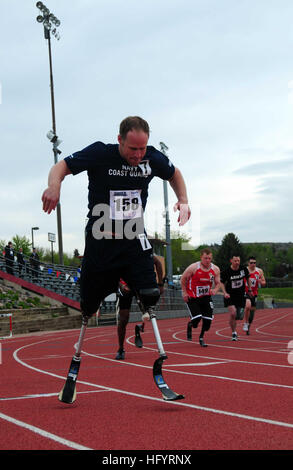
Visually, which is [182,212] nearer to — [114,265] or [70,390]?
[114,265]

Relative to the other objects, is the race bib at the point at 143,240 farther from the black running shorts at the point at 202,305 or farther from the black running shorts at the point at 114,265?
the black running shorts at the point at 202,305

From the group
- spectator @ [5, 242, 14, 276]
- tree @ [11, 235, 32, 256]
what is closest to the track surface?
spectator @ [5, 242, 14, 276]

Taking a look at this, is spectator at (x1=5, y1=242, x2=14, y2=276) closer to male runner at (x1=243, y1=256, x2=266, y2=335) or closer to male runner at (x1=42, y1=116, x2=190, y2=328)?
male runner at (x1=243, y1=256, x2=266, y2=335)

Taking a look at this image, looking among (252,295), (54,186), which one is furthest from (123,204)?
(252,295)

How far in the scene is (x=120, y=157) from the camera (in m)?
4.62

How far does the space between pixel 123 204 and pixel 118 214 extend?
93mm

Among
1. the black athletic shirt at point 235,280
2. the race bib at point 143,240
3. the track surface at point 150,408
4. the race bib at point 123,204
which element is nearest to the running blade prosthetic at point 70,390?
the track surface at point 150,408

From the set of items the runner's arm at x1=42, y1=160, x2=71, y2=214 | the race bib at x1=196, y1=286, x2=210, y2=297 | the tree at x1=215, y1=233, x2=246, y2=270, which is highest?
the tree at x1=215, y1=233, x2=246, y2=270

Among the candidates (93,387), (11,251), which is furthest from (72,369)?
(11,251)

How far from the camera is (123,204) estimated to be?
4.63 meters

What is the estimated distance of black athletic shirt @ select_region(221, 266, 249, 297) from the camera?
13805mm

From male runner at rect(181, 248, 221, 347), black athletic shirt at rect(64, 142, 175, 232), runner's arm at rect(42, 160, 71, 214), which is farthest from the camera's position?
male runner at rect(181, 248, 221, 347)

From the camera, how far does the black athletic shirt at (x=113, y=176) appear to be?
4.59m

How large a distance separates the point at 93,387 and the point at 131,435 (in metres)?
2.41
